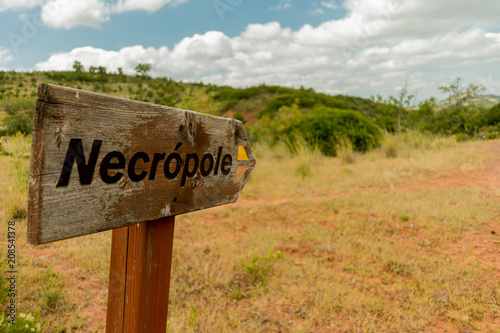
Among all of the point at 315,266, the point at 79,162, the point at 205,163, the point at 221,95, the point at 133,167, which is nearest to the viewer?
the point at 79,162

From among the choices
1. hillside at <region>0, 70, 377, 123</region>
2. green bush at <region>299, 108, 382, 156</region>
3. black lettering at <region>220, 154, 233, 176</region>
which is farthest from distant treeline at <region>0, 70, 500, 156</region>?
black lettering at <region>220, 154, 233, 176</region>

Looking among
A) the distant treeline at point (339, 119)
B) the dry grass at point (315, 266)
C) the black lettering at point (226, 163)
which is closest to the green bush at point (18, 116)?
the distant treeline at point (339, 119)

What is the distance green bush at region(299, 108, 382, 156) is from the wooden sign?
860 centimetres

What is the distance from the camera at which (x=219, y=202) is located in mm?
1405

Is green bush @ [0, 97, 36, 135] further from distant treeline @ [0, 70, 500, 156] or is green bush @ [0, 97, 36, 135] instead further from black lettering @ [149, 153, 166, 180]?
black lettering @ [149, 153, 166, 180]

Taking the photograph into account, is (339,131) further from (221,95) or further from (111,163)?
(221,95)

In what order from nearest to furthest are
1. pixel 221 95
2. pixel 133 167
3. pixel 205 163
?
pixel 133 167 < pixel 205 163 < pixel 221 95

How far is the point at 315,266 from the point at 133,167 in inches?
95.1

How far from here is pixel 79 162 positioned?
0.82 m

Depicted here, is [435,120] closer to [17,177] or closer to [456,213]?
[456,213]

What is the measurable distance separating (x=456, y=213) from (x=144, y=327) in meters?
4.02

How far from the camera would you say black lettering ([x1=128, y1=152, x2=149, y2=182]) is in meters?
0.97

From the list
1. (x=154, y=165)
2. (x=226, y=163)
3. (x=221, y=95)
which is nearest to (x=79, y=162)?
(x=154, y=165)

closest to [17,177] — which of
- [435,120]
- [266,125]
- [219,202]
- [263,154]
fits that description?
[219,202]
